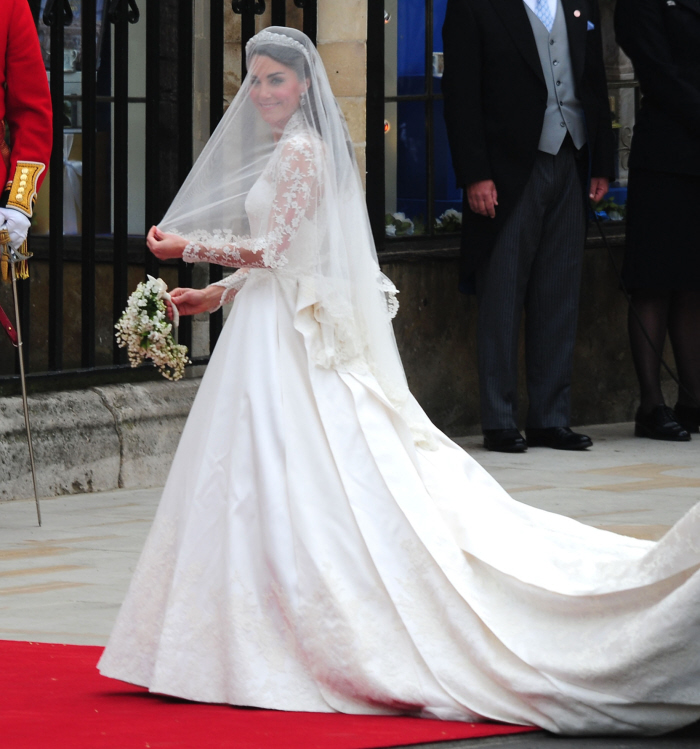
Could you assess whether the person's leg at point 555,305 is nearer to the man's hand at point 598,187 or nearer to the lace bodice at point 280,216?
the man's hand at point 598,187

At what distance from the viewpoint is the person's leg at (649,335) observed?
8492mm

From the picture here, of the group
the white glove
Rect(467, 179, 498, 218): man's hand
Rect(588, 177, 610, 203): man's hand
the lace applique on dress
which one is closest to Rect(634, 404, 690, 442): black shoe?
Rect(588, 177, 610, 203): man's hand

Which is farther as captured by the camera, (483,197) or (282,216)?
(483,197)

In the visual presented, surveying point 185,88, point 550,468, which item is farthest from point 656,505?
point 185,88

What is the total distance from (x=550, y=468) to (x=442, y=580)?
3755 mm

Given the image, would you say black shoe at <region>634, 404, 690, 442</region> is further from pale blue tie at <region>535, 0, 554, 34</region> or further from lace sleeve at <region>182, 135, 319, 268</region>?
lace sleeve at <region>182, 135, 319, 268</region>

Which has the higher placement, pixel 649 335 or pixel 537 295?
pixel 537 295

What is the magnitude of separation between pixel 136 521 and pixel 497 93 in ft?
9.21

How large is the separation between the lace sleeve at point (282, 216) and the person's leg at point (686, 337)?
4637mm

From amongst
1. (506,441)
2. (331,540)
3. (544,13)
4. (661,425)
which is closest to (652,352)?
(661,425)

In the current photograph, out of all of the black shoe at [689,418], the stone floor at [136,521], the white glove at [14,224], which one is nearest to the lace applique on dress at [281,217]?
the stone floor at [136,521]

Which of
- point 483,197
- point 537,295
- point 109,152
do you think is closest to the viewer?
point 483,197

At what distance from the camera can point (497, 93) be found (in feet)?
25.6

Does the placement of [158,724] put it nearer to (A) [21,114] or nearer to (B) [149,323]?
(B) [149,323]
